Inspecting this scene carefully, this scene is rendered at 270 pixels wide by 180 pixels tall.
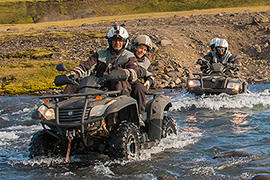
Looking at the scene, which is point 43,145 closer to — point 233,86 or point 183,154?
point 183,154

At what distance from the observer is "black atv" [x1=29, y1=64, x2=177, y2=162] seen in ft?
19.8

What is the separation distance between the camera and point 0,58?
2875cm

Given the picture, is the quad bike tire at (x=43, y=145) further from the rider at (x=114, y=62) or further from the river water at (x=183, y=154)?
the rider at (x=114, y=62)

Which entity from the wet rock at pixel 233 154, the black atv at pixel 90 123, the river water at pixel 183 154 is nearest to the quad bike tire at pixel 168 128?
the river water at pixel 183 154

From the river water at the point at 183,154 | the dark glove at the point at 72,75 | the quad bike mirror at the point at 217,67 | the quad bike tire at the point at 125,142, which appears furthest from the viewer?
the quad bike mirror at the point at 217,67

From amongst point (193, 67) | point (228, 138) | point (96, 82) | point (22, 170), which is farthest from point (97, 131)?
point (193, 67)

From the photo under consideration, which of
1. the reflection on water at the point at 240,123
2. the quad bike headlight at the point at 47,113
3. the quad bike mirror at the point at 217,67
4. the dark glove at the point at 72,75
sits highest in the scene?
the quad bike mirror at the point at 217,67

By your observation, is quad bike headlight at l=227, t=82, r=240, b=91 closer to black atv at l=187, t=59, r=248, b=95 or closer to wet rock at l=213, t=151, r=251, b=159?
black atv at l=187, t=59, r=248, b=95

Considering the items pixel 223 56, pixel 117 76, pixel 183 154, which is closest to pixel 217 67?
pixel 223 56

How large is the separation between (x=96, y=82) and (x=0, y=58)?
23929 mm

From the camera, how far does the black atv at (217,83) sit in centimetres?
1352

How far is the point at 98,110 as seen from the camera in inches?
240

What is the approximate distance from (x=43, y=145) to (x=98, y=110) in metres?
1.15

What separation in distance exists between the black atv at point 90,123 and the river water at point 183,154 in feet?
0.81
